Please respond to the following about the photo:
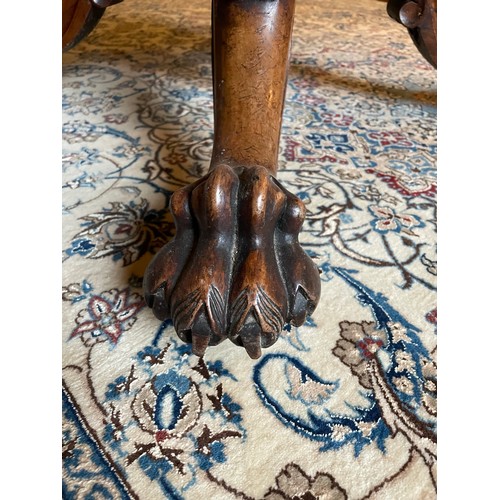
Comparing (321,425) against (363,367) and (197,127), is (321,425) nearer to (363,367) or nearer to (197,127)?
(363,367)

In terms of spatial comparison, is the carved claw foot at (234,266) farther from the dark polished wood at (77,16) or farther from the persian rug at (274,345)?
the dark polished wood at (77,16)

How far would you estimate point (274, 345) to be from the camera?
13.7 inches

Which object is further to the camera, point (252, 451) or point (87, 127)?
point (87, 127)

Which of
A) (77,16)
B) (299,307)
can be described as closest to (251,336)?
(299,307)

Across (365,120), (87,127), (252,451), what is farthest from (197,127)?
(252,451)

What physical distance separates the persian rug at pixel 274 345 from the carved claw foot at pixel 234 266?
0.05 metres

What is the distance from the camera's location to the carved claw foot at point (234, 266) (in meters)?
0.28

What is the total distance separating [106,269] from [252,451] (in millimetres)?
213

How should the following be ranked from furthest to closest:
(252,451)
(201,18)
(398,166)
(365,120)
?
(201,18) → (365,120) → (398,166) → (252,451)

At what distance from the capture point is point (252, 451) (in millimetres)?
Answer: 283

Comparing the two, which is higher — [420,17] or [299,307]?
[420,17]

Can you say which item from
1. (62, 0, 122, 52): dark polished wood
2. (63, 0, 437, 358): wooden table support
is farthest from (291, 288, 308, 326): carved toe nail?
(62, 0, 122, 52): dark polished wood

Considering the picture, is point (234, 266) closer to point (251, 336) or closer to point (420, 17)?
point (251, 336)

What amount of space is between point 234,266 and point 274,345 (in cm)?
9
